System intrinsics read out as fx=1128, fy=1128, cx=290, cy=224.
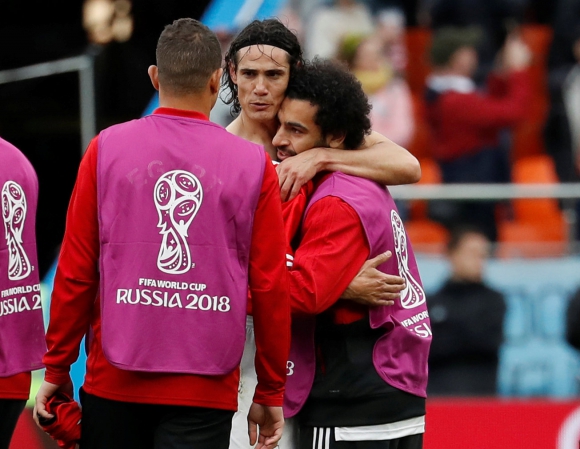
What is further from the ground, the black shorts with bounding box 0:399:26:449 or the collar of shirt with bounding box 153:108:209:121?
the collar of shirt with bounding box 153:108:209:121

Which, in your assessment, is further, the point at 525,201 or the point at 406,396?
the point at 525,201

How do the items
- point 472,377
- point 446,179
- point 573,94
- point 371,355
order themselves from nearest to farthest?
1. point 371,355
2. point 472,377
3. point 446,179
4. point 573,94

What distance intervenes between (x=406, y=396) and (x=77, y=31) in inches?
273

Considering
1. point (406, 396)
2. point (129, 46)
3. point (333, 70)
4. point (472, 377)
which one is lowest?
point (472, 377)

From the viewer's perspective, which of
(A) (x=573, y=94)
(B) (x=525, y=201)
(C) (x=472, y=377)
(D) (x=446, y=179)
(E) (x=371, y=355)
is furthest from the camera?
(A) (x=573, y=94)

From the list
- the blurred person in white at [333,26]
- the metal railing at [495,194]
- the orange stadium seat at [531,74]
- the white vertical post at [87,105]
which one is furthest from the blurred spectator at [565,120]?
the white vertical post at [87,105]

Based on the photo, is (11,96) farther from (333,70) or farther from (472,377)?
(333,70)

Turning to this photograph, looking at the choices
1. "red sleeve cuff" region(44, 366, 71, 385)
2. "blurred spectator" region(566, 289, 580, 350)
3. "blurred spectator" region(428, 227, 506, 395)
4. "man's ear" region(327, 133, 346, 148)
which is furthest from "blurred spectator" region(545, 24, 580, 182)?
"red sleeve cuff" region(44, 366, 71, 385)

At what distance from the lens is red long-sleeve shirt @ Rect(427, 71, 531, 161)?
28.6 feet

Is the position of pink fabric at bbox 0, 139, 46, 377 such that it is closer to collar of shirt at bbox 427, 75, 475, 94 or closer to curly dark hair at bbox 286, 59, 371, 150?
curly dark hair at bbox 286, 59, 371, 150

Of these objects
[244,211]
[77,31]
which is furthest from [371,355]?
[77,31]

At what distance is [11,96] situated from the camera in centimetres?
902

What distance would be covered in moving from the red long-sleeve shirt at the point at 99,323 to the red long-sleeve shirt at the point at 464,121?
5.44 meters

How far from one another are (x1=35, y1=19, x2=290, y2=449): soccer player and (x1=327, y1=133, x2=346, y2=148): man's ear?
1.99 feet
